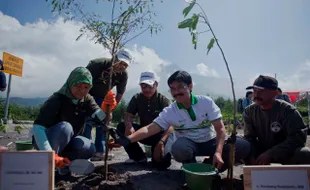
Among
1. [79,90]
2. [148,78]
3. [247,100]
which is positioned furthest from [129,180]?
[247,100]

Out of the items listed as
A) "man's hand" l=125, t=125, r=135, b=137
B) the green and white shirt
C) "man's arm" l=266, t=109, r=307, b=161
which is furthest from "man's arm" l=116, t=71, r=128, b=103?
"man's arm" l=266, t=109, r=307, b=161

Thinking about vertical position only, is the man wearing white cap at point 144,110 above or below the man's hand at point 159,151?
above

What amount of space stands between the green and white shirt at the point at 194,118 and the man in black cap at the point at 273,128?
1.49ft

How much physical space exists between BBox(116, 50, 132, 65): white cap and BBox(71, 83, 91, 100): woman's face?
2.17 ft

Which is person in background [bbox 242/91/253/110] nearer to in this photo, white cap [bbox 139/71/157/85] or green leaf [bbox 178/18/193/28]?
white cap [bbox 139/71/157/85]

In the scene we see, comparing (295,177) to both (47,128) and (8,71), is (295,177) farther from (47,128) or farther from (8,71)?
(8,71)

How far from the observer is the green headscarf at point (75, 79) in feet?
7.91

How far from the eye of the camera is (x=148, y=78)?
10.6 ft

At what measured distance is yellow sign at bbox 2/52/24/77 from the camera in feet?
21.3

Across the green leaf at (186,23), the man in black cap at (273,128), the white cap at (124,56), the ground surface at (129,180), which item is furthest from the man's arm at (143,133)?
the green leaf at (186,23)

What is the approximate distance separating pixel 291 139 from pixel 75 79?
222 cm

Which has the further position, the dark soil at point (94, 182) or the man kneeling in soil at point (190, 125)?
the man kneeling in soil at point (190, 125)

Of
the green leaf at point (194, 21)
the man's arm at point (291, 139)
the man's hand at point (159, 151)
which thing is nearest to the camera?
the green leaf at point (194, 21)

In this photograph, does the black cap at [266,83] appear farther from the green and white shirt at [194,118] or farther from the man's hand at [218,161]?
the man's hand at [218,161]
